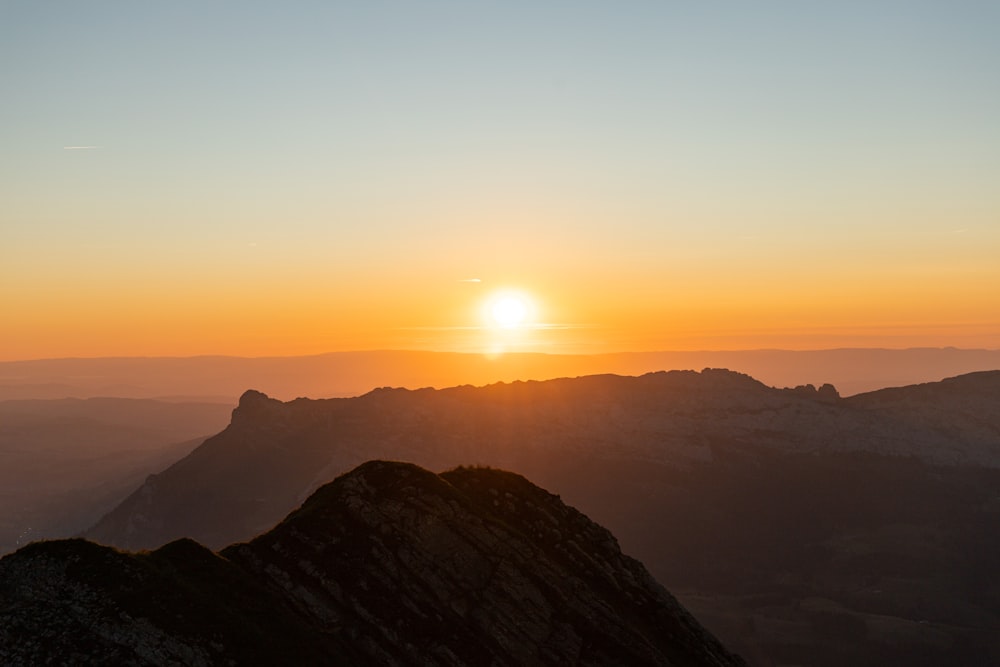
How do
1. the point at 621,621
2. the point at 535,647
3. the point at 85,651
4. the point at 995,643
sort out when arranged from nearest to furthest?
the point at 85,651 < the point at 535,647 < the point at 621,621 < the point at 995,643

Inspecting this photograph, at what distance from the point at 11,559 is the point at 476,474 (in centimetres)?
3577

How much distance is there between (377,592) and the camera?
57.1 meters

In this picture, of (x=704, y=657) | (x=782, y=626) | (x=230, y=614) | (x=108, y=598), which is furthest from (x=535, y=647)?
(x=782, y=626)

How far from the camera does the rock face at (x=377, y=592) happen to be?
46062mm

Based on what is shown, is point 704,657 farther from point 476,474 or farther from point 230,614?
point 230,614

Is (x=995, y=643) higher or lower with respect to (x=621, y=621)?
lower

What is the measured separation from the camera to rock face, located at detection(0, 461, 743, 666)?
46062 mm

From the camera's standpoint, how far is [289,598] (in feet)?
178

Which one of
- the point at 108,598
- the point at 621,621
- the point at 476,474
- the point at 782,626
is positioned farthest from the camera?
the point at 782,626

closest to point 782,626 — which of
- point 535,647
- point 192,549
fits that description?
point 535,647

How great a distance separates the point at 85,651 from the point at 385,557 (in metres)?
20.4

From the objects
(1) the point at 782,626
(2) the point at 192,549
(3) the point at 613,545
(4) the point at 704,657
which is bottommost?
(1) the point at 782,626

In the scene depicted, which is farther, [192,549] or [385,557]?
[385,557]

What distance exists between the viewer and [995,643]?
603ft
